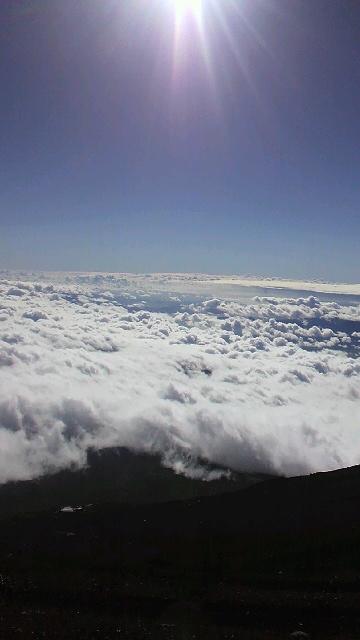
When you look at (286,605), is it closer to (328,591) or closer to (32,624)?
(328,591)

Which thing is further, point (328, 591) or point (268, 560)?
point (268, 560)

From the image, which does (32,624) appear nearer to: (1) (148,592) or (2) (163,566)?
(1) (148,592)

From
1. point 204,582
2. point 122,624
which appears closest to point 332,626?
point 204,582

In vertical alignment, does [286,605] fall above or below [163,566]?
above

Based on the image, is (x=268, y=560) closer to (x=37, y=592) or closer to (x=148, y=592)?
(x=148, y=592)

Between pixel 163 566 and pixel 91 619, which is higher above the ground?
pixel 91 619

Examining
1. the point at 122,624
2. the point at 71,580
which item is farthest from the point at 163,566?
the point at 122,624

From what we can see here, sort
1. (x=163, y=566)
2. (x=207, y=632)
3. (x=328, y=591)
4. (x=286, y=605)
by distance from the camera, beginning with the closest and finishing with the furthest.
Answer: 1. (x=207, y=632)
2. (x=286, y=605)
3. (x=328, y=591)
4. (x=163, y=566)

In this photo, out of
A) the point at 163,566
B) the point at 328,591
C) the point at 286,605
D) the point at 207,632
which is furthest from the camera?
the point at 163,566

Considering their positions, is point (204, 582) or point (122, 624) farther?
point (204, 582)
